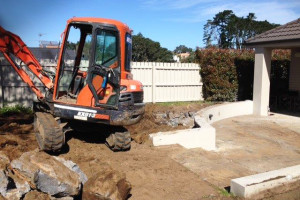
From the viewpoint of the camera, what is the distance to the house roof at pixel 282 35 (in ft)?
40.9

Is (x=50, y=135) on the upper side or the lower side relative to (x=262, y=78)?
lower

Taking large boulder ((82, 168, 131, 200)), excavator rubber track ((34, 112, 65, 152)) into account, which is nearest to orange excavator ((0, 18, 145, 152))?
excavator rubber track ((34, 112, 65, 152))

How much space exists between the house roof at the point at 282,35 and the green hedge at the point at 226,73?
1619 mm

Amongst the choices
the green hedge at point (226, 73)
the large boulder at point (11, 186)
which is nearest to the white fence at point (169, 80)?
the green hedge at point (226, 73)

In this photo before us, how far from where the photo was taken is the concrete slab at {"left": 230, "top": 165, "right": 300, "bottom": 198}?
5121mm

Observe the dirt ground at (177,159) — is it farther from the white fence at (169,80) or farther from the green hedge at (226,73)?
the green hedge at (226,73)

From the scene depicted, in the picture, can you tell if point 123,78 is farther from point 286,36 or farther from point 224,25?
point 224,25

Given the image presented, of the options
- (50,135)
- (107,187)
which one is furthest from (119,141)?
(107,187)

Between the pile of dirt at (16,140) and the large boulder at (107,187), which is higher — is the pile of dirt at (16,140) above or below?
above

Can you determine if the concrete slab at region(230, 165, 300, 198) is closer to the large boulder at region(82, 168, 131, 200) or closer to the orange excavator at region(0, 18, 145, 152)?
the large boulder at region(82, 168, 131, 200)

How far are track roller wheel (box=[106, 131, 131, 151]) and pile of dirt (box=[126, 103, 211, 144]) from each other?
3.09 feet

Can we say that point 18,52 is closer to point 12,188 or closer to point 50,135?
point 50,135

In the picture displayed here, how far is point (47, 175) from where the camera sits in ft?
14.9

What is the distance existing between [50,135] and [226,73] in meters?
11.5
